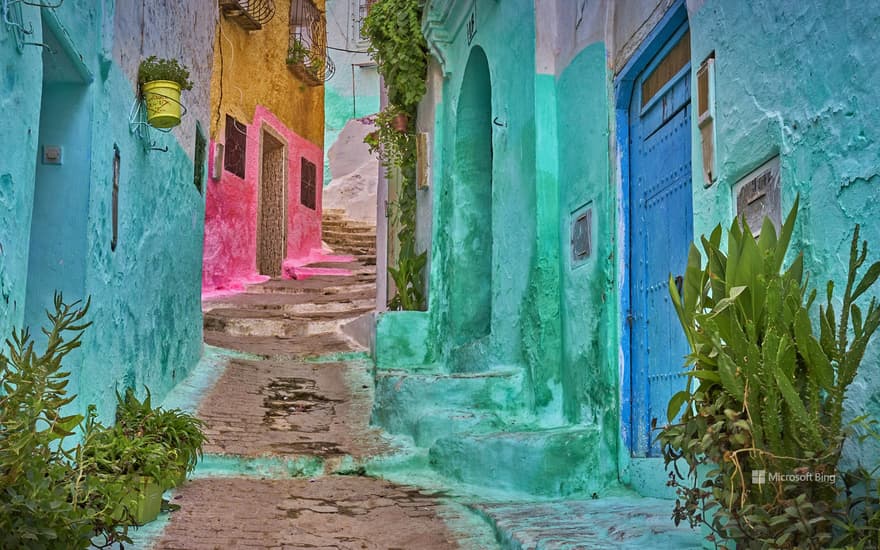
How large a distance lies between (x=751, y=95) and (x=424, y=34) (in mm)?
5811

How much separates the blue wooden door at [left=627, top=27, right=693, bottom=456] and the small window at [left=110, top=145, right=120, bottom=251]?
9.71 ft

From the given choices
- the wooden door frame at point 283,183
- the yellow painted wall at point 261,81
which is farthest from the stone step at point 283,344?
the wooden door frame at point 283,183

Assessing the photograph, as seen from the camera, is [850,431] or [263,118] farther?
[263,118]

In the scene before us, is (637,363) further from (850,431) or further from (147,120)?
(147,120)

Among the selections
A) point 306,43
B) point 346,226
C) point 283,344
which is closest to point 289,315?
point 283,344

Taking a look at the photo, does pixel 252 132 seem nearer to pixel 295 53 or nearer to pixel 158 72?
pixel 295 53

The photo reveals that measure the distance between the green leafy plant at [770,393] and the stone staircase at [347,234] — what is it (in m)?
14.1

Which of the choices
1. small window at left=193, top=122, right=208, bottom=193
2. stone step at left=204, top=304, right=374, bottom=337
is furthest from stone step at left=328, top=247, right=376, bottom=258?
small window at left=193, top=122, right=208, bottom=193

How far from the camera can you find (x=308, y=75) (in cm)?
1647

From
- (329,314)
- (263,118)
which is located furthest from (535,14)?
(263,118)

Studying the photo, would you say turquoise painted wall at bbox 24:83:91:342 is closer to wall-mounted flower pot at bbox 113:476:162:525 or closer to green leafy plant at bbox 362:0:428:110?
wall-mounted flower pot at bbox 113:476:162:525

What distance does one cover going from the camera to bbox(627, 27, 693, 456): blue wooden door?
4516 millimetres

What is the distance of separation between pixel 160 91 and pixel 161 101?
0.20 ft

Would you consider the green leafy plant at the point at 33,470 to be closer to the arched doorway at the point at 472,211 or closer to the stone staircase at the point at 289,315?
the arched doorway at the point at 472,211
